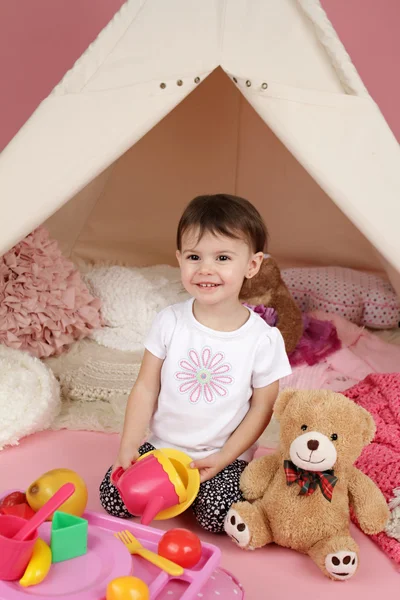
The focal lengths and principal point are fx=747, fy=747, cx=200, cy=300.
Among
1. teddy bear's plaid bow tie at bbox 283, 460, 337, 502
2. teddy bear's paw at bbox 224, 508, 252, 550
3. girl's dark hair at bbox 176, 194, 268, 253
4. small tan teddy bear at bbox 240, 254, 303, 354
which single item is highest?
girl's dark hair at bbox 176, 194, 268, 253

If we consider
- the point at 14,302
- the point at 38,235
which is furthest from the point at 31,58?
the point at 14,302

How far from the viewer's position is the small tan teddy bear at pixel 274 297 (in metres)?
2.25

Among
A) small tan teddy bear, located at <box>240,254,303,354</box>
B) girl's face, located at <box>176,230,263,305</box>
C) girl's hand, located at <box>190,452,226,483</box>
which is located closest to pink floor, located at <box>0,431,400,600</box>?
girl's hand, located at <box>190,452,226,483</box>

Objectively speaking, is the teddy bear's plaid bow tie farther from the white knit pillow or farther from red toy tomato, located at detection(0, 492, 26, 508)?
the white knit pillow

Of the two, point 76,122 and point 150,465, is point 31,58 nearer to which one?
point 76,122

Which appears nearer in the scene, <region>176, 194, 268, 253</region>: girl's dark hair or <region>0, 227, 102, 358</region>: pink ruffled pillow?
<region>176, 194, 268, 253</region>: girl's dark hair

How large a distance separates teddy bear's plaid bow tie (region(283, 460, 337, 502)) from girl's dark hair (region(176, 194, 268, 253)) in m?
0.43

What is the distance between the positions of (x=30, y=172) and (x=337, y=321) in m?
1.20

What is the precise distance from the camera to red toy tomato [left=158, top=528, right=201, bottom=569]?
3.97ft

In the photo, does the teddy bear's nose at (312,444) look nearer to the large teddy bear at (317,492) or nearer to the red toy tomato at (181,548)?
the large teddy bear at (317,492)

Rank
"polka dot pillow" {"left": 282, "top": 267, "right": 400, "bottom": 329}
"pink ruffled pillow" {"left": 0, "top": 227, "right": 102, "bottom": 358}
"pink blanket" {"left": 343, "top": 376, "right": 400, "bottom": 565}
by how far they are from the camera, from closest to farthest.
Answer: "pink blanket" {"left": 343, "top": 376, "right": 400, "bottom": 565} → "pink ruffled pillow" {"left": 0, "top": 227, "right": 102, "bottom": 358} → "polka dot pillow" {"left": 282, "top": 267, "right": 400, "bottom": 329}

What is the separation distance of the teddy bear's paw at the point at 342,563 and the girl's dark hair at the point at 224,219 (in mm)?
589

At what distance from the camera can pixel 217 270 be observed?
55.7 inches

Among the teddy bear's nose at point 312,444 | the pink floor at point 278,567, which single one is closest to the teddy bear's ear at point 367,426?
the teddy bear's nose at point 312,444
